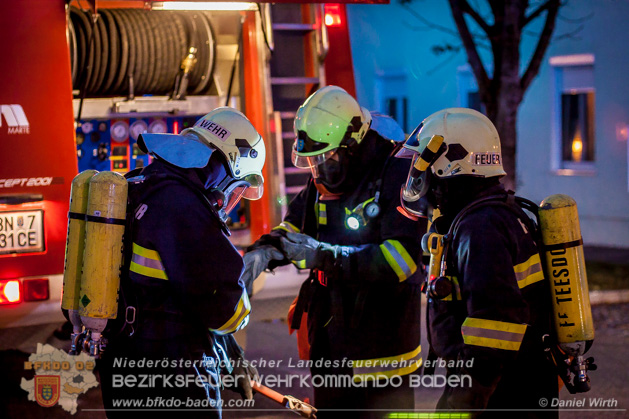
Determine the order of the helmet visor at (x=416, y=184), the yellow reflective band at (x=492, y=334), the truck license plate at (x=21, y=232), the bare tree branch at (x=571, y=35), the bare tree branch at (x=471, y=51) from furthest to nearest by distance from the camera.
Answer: the bare tree branch at (x=571, y=35) → the bare tree branch at (x=471, y=51) → the truck license plate at (x=21, y=232) → the helmet visor at (x=416, y=184) → the yellow reflective band at (x=492, y=334)

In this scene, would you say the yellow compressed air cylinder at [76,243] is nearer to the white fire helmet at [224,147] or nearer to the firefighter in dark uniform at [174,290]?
the firefighter in dark uniform at [174,290]

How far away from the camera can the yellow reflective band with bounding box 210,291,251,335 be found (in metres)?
2.89

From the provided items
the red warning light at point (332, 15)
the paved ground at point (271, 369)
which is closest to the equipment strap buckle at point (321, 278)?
the paved ground at point (271, 369)

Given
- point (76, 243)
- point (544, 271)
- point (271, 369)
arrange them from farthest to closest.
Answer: point (271, 369)
point (76, 243)
point (544, 271)

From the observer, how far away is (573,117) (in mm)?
12789

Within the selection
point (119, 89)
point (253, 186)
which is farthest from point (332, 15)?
point (253, 186)

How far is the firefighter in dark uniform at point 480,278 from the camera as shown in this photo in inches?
97.1

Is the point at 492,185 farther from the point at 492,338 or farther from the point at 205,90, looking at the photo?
the point at 205,90

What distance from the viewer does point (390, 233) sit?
345 cm

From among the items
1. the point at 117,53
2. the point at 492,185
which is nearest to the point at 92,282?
the point at 492,185

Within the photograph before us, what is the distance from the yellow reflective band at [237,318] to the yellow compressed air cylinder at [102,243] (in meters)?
0.43

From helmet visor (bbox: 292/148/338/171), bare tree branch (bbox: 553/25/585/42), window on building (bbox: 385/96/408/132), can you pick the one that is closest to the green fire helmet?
helmet visor (bbox: 292/148/338/171)

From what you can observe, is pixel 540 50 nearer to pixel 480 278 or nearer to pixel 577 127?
pixel 577 127

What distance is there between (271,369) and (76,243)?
317 centimetres
